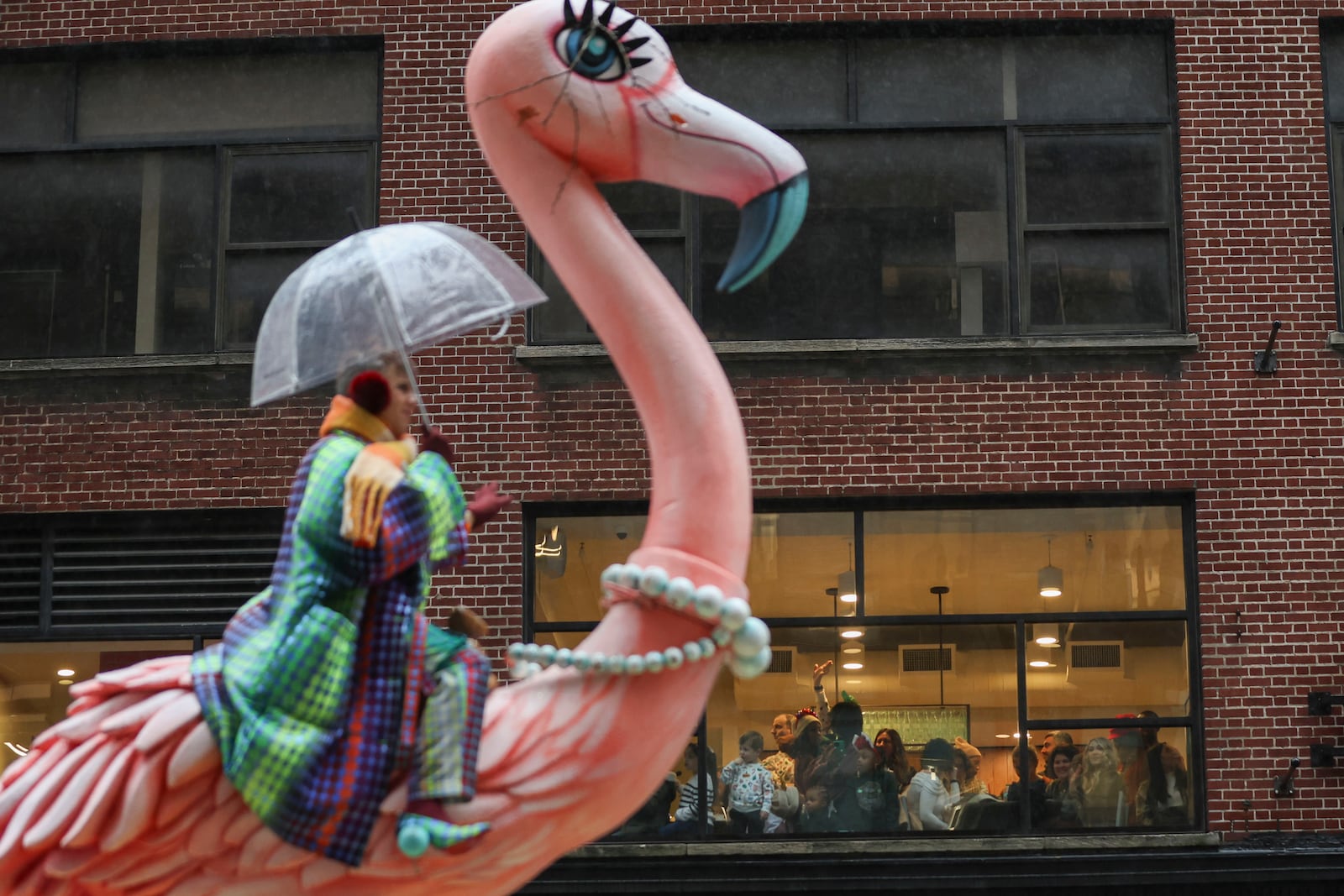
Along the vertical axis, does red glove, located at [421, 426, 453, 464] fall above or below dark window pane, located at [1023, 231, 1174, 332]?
below

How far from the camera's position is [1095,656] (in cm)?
1210

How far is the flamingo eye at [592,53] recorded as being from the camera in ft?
13.9

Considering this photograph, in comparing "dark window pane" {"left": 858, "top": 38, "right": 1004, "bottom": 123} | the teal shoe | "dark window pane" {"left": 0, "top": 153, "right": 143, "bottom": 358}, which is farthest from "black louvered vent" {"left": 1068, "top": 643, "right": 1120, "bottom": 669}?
the teal shoe

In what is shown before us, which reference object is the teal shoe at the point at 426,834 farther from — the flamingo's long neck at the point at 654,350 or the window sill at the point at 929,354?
the window sill at the point at 929,354

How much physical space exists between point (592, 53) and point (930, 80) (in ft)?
29.3

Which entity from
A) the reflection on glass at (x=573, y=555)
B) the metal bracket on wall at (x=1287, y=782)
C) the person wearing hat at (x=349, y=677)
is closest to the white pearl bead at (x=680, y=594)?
the person wearing hat at (x=349, y=677)

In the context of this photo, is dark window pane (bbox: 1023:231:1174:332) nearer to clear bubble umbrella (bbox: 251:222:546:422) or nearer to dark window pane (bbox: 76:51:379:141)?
dark window pane (bbox: 76:51:379:141)

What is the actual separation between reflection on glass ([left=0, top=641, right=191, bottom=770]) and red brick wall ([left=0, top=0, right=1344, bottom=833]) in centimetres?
100

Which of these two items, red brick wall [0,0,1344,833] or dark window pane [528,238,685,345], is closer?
red brick wall [0,0,1344,833]

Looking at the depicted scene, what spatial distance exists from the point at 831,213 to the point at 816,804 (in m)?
4.17

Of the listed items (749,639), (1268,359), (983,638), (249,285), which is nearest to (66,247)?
(249,285)

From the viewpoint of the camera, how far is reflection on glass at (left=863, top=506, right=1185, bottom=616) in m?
12.1

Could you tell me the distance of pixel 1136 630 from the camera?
1209cm

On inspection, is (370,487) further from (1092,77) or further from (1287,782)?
(1092,77)
